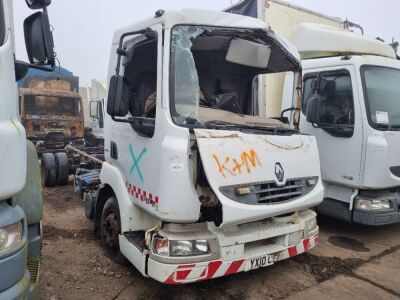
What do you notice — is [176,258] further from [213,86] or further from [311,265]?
[213,86]

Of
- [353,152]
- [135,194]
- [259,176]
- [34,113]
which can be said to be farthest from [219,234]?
[34,113]

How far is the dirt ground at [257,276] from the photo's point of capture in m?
3.39

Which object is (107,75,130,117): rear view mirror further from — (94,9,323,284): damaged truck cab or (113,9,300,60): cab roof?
(113,9,300,60): cab roof

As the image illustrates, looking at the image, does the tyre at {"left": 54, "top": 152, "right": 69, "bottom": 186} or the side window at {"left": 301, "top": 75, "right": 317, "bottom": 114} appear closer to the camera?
the side window at {"left": 301, "top": 75, "right": 317, "bottom": 114}

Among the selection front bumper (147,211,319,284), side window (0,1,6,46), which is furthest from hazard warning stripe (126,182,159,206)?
side window (0,1,6,46)

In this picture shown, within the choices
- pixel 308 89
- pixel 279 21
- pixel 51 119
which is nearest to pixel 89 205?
pixel 308 89

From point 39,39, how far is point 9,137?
820mm

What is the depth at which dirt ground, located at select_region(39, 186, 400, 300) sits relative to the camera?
11.1 feet

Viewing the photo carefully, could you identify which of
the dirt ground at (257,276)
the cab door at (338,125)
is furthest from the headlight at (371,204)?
the dirt ground at (257,276)

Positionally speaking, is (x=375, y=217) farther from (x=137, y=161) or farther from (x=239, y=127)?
(x=137, y=161)

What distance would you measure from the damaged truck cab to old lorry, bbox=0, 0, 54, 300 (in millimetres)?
840

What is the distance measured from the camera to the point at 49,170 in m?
7.69

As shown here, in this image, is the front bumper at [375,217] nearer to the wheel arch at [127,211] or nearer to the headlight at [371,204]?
the headlight at [371,204]

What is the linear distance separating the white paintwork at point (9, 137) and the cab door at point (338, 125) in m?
3.92
